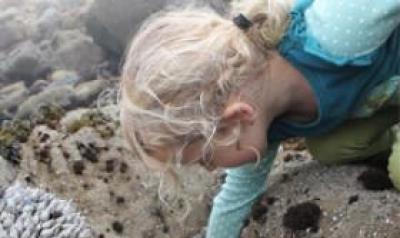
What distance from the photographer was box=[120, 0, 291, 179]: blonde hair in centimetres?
299

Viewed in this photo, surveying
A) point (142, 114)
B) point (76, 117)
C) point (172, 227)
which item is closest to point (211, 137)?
point (142, 114)

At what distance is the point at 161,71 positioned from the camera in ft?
9.87

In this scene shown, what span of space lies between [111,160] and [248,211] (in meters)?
0.75

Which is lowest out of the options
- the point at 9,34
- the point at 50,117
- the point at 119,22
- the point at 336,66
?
the point at 9,34

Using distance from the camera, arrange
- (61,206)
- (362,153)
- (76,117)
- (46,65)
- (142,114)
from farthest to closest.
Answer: (46,65) < (76,117) < (61,206) < (362,153) < (142,114)

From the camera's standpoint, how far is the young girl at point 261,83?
9.86ft

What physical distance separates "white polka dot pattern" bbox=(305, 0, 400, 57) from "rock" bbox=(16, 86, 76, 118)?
4754 mm

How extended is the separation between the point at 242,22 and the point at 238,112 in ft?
1.27

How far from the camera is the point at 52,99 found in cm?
818

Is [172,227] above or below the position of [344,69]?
below

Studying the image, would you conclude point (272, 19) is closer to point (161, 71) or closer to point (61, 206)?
point (161, 71)

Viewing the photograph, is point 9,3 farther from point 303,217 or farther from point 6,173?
point 303,217

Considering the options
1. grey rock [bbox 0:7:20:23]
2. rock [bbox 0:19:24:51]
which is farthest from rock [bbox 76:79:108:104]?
grey rock [bbox 0:7:20:23]

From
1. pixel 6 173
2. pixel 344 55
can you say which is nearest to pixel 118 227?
pixel 6 173
